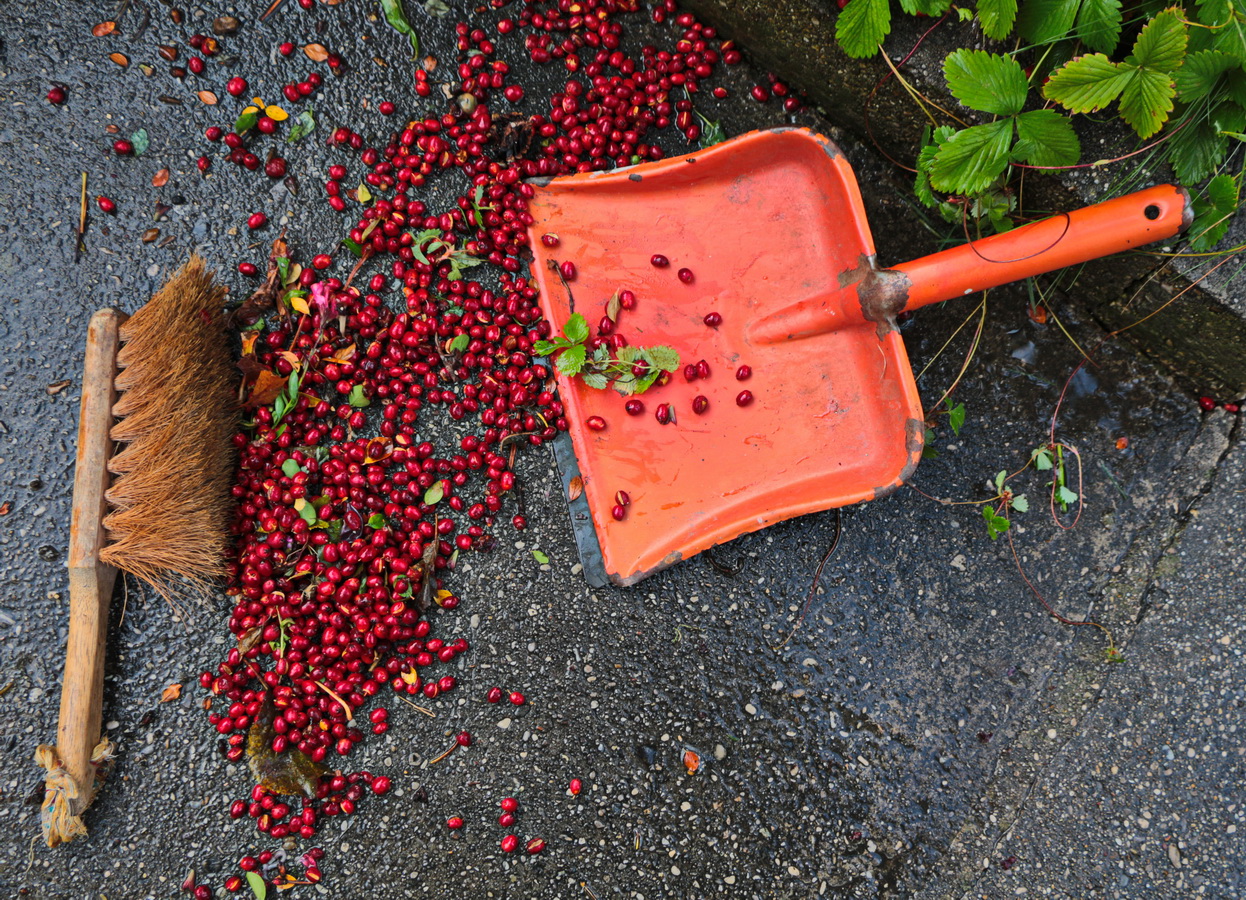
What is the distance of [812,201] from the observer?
Result: 2340mm

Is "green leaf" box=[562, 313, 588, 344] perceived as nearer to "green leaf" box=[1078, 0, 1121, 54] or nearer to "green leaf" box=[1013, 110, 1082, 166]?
"green leaf" box=[1013, 110, 1082, 166]

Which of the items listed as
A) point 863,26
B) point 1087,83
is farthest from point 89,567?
point 1087,83

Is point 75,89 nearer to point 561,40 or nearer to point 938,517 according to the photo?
point 561,40

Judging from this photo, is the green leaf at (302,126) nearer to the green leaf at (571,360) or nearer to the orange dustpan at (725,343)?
the orange dustpan at (725,343)

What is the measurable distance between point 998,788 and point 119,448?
10.9ft

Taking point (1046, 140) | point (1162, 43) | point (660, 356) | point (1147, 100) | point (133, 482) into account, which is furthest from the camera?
point (660, 356)

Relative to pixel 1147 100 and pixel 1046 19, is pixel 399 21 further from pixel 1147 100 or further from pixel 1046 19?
pixel 1147 100

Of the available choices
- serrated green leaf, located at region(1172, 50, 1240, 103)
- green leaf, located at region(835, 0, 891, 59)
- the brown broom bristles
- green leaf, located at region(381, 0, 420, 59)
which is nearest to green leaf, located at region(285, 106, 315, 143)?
green leaf, located at region(381, 0, 420, 59)

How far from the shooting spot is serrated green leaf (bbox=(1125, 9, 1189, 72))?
6.14ft

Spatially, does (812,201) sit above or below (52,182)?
below

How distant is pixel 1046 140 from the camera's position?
213 cm

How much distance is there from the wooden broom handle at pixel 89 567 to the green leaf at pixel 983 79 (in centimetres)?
276

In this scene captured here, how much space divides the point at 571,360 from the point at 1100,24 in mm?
1818

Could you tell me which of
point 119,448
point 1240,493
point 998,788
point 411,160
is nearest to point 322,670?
point 119,448
